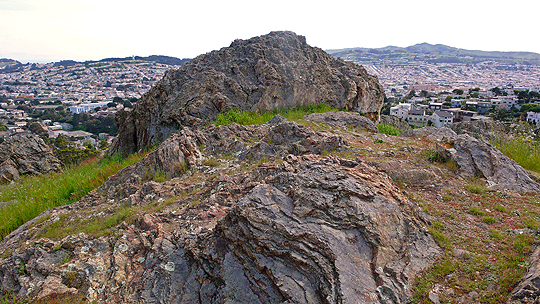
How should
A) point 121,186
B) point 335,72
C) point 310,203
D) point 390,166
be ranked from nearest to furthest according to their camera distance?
point 310,203, point 390,166, point 121,186, point 335,72

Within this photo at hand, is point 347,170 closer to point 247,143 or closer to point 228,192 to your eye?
point 228,192

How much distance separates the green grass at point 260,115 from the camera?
1002 centimetres

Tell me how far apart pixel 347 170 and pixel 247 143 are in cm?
360

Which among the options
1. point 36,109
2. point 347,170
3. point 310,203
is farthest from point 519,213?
point 36,109

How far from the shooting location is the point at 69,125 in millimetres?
58562

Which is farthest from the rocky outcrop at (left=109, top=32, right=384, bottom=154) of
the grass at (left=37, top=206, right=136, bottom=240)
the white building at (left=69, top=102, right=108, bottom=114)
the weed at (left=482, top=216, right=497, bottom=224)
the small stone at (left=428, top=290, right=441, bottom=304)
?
the white building at (left=69, top=102, right=108, bottom=114)

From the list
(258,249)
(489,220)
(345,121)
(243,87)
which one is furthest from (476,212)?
(243,87)

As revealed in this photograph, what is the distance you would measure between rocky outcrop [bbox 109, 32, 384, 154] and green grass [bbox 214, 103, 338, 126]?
293 millimetres

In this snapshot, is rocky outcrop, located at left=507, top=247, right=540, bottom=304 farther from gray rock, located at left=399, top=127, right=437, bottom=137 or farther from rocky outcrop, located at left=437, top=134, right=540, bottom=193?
gray rock, located at left=399, top=127, right=437, bottom=137

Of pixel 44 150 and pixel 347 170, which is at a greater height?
pixel 347 170

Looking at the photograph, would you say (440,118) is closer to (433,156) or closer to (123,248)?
(433,156)

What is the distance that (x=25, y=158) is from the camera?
11.7m

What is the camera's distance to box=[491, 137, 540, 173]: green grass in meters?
6.62

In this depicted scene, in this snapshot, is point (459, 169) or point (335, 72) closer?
point (459, 169)
